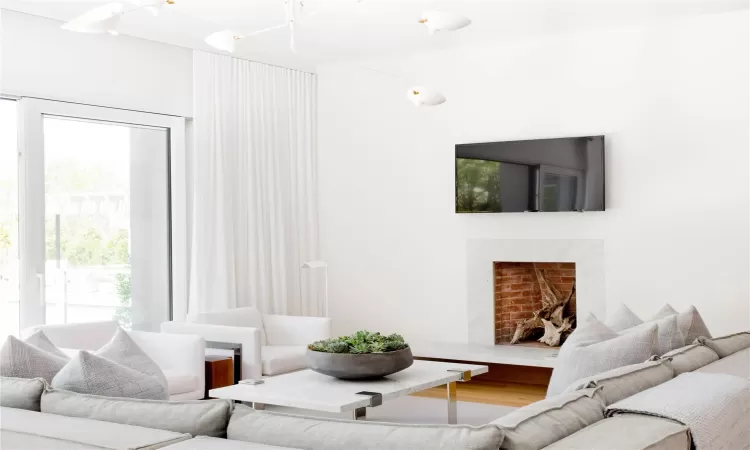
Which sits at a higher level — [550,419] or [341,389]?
[550,419]

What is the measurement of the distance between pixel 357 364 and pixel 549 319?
3.02 m

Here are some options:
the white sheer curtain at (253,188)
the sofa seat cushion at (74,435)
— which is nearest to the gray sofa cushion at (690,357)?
the sofa seat cushion at (74,435)

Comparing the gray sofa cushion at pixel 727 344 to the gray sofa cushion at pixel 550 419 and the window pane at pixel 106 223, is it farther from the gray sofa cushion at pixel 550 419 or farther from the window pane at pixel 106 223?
the window pane at pixel 106 223

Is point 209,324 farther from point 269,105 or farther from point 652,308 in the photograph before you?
point 652,308

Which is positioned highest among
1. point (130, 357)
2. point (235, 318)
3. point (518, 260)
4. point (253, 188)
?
point (253, 188)

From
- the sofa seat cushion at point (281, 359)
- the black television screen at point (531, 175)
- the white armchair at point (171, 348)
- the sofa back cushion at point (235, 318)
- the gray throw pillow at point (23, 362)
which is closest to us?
the gray throw pillow at point (23, 362)

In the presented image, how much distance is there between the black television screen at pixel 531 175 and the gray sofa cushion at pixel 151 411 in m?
4.55

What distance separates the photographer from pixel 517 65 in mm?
6812

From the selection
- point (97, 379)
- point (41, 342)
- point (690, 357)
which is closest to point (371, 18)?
point (41, 342)

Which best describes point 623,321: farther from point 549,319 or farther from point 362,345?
point 549,319

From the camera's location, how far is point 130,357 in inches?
150

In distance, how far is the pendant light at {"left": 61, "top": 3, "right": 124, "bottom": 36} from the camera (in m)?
3.81

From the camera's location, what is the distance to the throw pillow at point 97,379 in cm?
292

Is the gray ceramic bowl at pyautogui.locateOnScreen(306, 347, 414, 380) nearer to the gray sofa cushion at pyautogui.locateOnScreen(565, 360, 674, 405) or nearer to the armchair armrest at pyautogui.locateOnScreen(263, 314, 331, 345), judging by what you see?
the gray sofa cushion at pyautogui.locateOnScreen(565, 360, 674, 405)
